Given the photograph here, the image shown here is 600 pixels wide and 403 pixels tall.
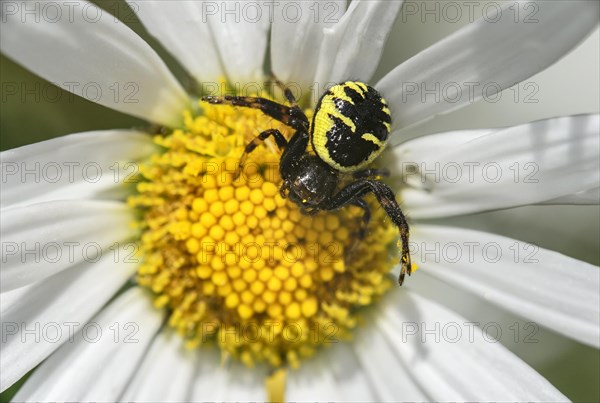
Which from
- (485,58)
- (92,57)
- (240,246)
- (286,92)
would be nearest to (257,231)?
(240,246)

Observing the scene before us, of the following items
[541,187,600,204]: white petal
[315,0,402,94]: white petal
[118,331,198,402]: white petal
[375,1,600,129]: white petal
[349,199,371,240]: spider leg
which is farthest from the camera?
[118,331,198,402]: white petal

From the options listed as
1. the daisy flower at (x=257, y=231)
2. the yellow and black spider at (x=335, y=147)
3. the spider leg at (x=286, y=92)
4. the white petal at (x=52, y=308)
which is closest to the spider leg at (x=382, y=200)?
the yellow and black spider at (x=335, y=147)

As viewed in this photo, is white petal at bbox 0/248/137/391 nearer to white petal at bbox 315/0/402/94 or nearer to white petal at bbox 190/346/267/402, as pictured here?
white petal at bbox 190/346/267/402

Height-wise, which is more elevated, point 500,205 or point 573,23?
point 573,23

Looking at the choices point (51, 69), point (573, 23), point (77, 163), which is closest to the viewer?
point (573, 23)

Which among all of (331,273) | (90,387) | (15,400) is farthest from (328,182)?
(15,400)

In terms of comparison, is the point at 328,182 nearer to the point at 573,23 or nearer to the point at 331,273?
the point at 331,273

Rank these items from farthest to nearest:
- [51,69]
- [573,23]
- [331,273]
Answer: [331,273]
[51,69]
[573,23]

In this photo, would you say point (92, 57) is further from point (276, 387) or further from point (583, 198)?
point (583, 198)

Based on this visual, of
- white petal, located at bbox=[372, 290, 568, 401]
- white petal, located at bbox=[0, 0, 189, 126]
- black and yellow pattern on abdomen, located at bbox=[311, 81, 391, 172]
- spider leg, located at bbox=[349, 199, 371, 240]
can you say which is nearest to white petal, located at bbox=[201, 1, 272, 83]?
white petal, located at bbox=[0, 0, 189, 126]
